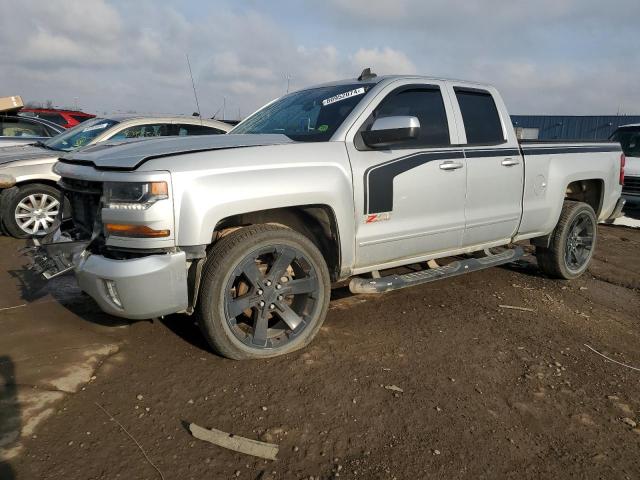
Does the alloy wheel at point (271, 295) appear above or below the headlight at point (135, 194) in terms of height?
below

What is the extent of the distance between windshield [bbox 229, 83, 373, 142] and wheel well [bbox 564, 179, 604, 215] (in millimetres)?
2985

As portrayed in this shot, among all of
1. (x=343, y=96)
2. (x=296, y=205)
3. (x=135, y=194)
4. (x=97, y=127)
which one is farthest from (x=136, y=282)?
(x=97, y=127)

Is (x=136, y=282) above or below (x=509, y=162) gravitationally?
below

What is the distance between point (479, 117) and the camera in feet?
14.2

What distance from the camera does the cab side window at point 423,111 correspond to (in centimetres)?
371

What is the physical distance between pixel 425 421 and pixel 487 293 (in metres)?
2.45

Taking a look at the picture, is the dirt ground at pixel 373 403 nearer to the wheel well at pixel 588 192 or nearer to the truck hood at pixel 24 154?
the wheel well at pixel 588 192

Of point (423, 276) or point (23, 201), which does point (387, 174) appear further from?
point (23, 201)

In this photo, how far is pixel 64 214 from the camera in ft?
11.6

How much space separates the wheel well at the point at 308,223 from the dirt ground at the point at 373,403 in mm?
642

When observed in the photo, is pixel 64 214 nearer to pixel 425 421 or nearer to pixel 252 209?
pixel 252 209

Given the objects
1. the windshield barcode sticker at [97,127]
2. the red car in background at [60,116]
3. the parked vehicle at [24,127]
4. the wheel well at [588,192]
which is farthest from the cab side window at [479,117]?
the red car in background at [60,116]

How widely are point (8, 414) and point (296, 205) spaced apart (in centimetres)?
194

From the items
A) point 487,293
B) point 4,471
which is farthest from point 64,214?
point 487,293
